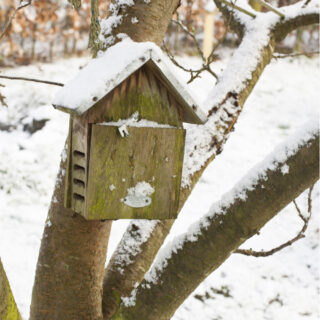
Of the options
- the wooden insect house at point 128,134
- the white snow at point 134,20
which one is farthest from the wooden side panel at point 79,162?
the white snow at point 134,20

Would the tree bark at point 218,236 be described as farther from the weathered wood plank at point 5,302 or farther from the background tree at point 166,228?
the weathered wood plank at point 5,302

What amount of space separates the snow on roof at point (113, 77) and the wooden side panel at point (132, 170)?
120mm

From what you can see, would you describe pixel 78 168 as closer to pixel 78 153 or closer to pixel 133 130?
pixel 78 153

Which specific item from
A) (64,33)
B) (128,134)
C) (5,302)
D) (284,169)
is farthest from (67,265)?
(64,33)

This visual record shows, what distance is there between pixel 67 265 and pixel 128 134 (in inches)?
26.8

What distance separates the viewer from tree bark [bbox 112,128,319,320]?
1.50m

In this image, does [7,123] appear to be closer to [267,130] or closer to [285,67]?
[267,130]

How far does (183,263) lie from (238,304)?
2.52 m

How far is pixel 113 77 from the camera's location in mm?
1338

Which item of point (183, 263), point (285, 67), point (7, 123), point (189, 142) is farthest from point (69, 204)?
point (285, 67)

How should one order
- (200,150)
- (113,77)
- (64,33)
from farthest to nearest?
(64,33) → (200,150) → (113,77)

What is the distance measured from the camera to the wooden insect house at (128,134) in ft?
4.55

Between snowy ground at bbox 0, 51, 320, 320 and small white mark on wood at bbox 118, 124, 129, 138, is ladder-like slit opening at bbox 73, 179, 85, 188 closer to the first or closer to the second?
small white mark on wood at bbox 118, 124, 129, 138

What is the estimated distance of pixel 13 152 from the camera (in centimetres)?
600
